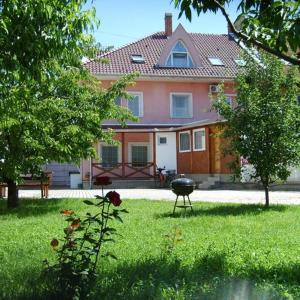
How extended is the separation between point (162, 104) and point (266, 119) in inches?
736

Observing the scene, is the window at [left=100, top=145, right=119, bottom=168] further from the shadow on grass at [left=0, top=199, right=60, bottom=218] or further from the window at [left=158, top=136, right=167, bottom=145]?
the shadow on grass at [left=0, top=199, right=60, bottom=218]

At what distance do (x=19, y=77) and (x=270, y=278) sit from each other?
11.5 feet

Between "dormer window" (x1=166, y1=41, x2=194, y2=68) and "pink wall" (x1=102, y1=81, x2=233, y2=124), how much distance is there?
132 centimetres

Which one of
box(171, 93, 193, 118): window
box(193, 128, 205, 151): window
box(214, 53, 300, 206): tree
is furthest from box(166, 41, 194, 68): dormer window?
box(214, 53, 300, 206): tree

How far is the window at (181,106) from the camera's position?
1300 inches

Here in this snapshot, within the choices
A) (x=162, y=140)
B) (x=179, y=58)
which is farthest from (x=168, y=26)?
(x=162, y=140)

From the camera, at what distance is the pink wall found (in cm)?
3250

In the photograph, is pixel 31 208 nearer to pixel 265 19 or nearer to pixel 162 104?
pixel 265 19

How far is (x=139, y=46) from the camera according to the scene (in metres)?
35.7

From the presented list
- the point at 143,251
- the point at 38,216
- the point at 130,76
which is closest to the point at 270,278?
the point at 143,251

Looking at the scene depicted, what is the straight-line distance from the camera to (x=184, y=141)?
30.8 metres

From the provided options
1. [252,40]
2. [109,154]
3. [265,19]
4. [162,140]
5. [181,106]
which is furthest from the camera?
[181,106]

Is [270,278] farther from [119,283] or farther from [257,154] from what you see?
[257,154]

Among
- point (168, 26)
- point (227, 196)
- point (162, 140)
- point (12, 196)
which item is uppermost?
point (168, 26)
